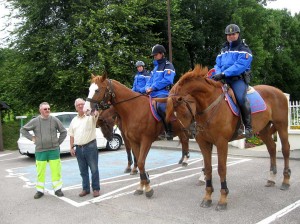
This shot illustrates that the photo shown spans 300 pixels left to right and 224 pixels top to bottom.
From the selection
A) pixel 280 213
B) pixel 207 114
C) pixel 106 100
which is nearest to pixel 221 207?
pixel 280 213

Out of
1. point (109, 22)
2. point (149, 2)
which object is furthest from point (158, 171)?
point (149, 2)

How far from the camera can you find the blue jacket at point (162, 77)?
682 cm

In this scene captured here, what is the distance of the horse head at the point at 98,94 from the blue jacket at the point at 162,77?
40.1 inches

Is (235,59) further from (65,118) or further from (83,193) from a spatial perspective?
(65,118)

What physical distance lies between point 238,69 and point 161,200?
2763mm

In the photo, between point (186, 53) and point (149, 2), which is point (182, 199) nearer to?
point (149, 2)

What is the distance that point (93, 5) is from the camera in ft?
65.0

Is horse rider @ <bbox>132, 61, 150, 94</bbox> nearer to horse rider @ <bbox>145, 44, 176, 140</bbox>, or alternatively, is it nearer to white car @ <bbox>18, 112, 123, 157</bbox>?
horse rider @ <bbox>145, 44, 176, 140</bbox>

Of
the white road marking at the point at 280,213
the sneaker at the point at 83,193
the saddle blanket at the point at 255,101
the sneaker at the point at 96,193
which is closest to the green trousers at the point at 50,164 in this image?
the sneaker at the point at 83,193

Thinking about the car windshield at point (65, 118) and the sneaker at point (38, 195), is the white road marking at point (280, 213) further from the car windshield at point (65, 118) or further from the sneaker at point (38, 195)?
the car windshield at point (65, 118)

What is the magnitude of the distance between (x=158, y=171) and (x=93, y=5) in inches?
548

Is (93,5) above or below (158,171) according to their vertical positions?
above

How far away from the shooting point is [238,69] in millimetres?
5566

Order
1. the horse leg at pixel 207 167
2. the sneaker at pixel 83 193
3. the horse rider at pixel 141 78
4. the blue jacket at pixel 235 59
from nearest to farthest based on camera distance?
the blue jacket at pixel 235 59 → the horse leg at pixel 207 167 → the sneaker at pixel 83 193 → the horse rider at pixel 141 78
